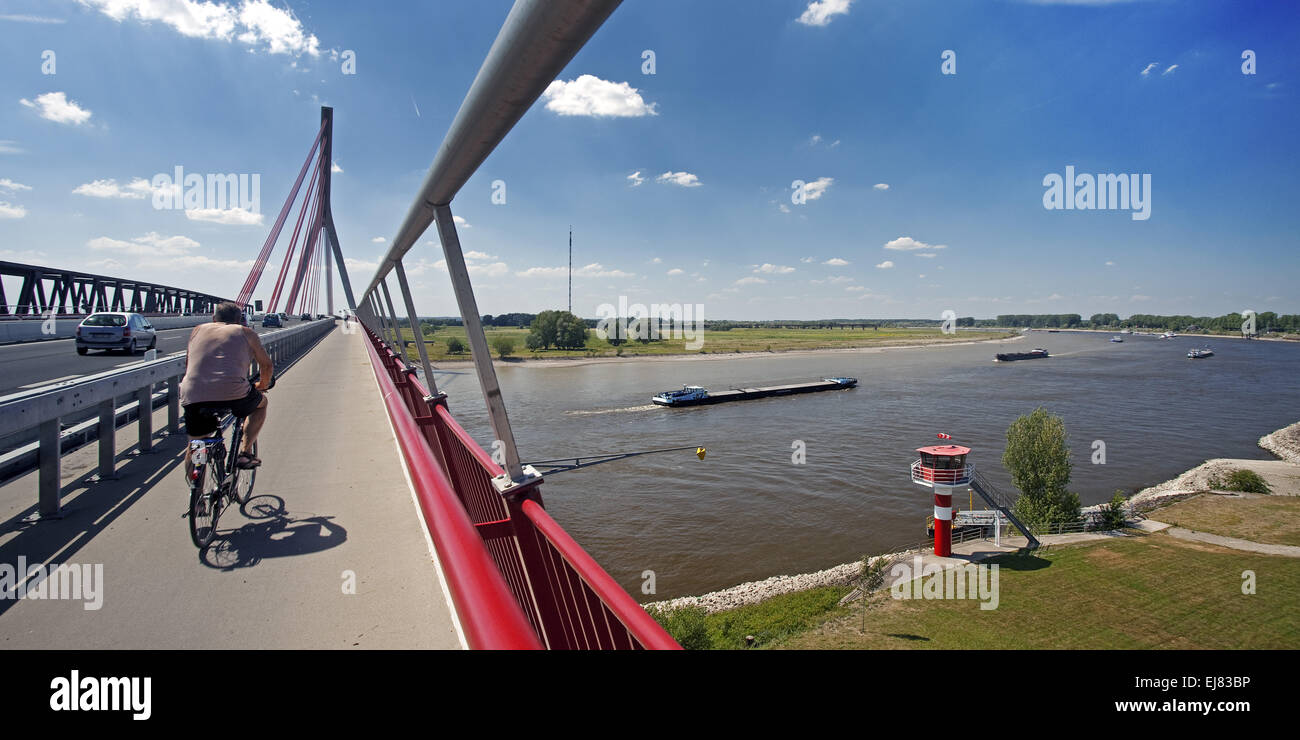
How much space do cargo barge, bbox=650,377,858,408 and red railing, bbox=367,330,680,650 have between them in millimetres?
39072

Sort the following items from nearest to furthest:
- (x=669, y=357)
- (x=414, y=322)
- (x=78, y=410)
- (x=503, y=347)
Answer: (x=78, y=410) → (x=414, y=322) → (x=503, y=347) → (x=669, y=357)

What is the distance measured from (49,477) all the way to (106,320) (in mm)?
14259

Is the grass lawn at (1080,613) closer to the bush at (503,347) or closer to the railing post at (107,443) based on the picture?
the railing post at (107,443)

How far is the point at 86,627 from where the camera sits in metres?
2.19

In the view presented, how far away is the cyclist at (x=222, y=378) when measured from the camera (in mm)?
3447

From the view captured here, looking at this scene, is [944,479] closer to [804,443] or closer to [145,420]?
[804,443]

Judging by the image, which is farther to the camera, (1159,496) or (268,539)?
(1159,496)

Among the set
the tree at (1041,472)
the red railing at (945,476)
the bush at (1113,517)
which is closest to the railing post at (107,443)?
the red railing at (945,476)

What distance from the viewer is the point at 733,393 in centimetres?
4778

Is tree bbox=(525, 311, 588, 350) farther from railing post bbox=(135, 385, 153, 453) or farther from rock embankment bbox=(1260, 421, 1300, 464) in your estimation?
railing post bbox=(135, 385, 153, 453)

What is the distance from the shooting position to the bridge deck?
7.03 ft

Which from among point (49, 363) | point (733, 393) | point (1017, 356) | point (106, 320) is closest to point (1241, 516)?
point (733, 393)

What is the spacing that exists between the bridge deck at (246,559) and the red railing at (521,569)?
0.40 meters
